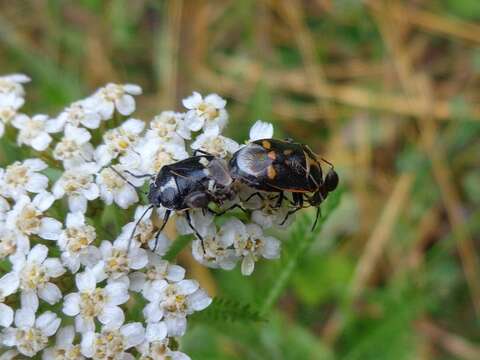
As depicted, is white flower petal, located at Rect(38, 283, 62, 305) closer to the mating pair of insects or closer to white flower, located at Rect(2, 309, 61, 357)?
white flower, located at Rect(2, 309, 61, 357)

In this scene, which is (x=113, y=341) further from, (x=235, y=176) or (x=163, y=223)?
(x=235, y=176)

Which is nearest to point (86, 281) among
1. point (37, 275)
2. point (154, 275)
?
point (37, 275)

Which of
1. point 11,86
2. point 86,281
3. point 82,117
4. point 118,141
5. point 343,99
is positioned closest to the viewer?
point 86,281

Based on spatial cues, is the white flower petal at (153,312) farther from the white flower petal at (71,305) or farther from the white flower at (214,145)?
the white flower at (214,145)

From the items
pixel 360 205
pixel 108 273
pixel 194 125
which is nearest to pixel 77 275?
pixel 108 273

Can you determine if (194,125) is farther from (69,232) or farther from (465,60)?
(465,60)

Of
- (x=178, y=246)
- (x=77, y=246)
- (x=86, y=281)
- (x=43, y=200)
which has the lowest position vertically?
(x=86, y=281)

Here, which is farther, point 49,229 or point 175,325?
point 49,229
